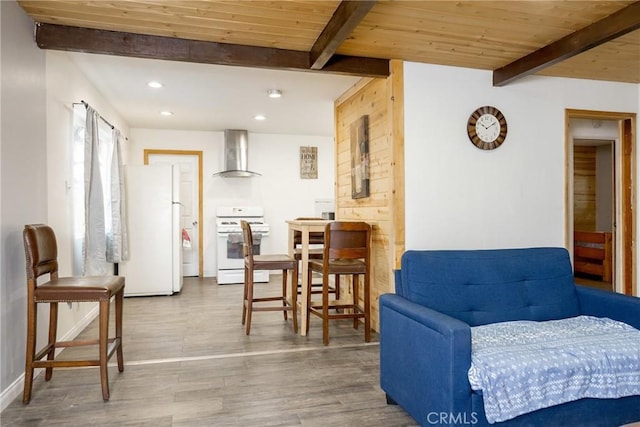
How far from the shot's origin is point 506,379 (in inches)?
66.9

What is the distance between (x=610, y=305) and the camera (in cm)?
238

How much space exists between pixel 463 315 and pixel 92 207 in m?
3.14

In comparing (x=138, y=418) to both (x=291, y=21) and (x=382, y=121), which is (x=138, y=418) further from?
(x=382, y=121)

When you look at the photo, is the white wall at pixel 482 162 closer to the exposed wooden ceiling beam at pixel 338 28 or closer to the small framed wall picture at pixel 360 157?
the small framed wall picture at pixel 360 157

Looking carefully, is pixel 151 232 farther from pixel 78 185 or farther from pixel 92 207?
pixel 92 207

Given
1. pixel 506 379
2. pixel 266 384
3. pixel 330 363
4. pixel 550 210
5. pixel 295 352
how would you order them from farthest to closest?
pixel 550 210, pixel 295 352, pixel 330 363, pixel 266 384, pixel 506 379

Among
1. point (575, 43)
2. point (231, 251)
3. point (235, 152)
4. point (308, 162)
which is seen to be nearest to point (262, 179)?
point (235, 152)

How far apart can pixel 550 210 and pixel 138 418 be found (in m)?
3.81

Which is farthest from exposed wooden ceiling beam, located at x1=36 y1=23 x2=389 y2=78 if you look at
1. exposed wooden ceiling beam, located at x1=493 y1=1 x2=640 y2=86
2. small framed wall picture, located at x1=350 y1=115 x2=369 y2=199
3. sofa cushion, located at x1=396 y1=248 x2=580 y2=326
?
sofa cushion, located at x1=396 y1=248 x2=580 y2=326

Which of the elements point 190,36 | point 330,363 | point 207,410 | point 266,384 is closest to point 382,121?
point 190,36

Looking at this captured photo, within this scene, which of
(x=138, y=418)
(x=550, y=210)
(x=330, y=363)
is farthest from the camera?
(x=550, y=210)

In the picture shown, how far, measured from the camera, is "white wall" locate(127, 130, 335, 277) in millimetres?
6582

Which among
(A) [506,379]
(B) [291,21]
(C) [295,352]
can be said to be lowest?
(C) [295,352]

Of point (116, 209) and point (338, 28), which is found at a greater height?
point (338, 28)
